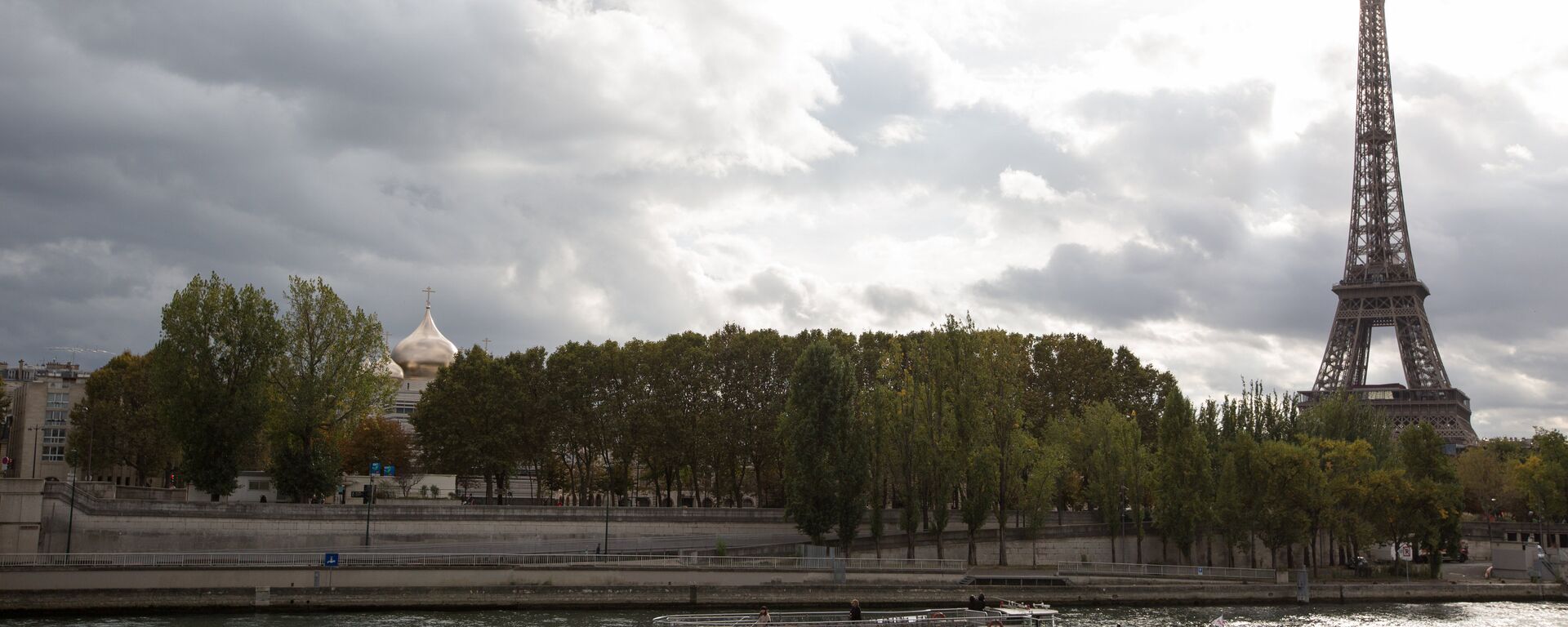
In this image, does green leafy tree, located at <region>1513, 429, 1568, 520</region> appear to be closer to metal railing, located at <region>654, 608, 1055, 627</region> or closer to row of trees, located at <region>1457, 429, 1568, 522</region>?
row of trees, located at <region>1457, 429, 1568, 522</region>

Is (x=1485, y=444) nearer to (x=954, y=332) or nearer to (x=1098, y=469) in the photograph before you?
(x=1098, y=469)

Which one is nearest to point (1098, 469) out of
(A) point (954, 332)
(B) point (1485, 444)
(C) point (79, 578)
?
(A) point (954, 332)

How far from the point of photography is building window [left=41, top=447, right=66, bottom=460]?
10825cm

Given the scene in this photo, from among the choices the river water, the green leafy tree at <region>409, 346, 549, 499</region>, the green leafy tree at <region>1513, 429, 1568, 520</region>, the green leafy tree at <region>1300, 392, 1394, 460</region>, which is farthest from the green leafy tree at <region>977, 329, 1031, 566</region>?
the green leafy tree at <region>1513, 429, 1568, 520</region>

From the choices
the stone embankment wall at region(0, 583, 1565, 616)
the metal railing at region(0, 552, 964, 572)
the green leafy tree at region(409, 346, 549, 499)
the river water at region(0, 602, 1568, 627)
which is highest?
the green leafy tree at region(409, 346, 549, 499)

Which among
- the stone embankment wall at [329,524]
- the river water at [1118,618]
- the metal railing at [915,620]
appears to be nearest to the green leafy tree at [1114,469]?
the stone embankment wall at [329,524]

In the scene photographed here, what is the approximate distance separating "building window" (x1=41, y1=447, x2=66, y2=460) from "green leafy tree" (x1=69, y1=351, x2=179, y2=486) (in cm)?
1983

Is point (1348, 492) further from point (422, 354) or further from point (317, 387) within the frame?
point (422, 354)

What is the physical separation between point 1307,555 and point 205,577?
187 ft

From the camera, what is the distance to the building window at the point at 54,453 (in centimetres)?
10825

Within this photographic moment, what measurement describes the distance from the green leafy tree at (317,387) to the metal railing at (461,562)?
23.8 ft

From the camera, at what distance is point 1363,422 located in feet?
275

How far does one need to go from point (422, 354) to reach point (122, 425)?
47.1m

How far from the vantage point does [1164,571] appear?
62.5m
